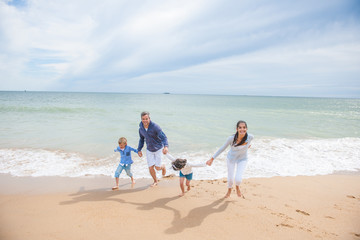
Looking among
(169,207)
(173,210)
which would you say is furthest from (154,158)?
(173,210)

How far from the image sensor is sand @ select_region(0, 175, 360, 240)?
323 cm

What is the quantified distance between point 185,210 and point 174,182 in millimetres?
1961

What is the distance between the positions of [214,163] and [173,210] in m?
4.04

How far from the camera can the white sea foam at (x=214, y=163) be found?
6.64 meters

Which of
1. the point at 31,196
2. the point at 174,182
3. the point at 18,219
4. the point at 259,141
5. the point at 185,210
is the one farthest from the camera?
the point at 259,141

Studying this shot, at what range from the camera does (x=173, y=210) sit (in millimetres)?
3967

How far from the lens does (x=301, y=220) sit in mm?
3709

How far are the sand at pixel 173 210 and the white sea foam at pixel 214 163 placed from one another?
75 centimetres

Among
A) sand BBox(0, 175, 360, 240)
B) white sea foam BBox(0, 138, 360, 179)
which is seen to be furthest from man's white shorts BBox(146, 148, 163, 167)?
white sea foam BBox(0, 138, 360, 179)

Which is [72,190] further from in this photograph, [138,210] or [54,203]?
[138,210]

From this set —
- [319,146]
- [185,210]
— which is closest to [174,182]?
[185,210]

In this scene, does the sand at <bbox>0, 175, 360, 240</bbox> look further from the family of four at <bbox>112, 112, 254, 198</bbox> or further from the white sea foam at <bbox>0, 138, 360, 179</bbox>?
the white sea foam at <bbox>0, 138, 360, 179</bbox>

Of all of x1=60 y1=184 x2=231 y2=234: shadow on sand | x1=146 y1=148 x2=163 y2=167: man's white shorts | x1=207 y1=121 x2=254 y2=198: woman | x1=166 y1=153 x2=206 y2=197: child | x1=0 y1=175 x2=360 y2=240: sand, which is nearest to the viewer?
Answer: x1=0 y1=175 x2=360 y2=240: sand

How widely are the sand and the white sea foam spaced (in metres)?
0.75
